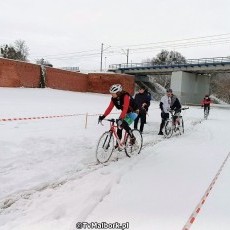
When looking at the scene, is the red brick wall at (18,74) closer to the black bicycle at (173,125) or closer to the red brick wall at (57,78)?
the red brick wall at (57,78)

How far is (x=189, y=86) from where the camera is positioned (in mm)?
65062

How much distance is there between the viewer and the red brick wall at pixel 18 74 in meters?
41.3

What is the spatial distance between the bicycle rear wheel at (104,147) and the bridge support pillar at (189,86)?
53.4m

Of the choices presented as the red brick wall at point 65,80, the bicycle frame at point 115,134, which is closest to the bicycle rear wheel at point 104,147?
the bicycle frame at point 115,134

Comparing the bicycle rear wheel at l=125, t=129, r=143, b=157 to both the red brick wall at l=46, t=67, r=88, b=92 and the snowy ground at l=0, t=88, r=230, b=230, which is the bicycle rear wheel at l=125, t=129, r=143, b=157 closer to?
the snowy ground at l=0, t=88, r=230, b=230

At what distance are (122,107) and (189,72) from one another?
58740 millimetres

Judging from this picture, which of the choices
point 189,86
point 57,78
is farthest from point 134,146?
point 189,86

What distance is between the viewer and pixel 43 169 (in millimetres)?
7629

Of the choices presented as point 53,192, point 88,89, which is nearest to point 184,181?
point 53,192

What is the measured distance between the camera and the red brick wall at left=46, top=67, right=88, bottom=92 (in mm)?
48750

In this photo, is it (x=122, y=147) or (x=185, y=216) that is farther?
(x=122, y=147)

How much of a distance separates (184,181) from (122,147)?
2330 millimetres

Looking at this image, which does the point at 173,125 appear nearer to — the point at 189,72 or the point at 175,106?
the point at 175,106

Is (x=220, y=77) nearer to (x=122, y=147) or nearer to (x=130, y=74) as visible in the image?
(x=130, y=74)
